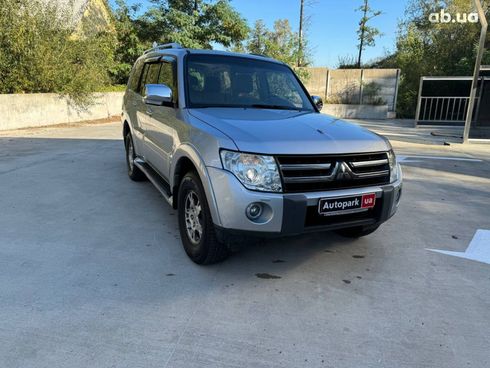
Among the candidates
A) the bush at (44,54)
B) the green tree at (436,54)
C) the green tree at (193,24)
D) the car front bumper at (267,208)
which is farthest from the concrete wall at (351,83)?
the car front bumper at (267,208)

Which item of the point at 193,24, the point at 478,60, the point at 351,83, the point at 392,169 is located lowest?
the point at 392,169

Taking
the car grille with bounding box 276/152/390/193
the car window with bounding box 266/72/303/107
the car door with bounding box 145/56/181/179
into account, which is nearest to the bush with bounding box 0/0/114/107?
the car door with bounding box 145/56/181/179

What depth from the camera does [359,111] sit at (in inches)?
758

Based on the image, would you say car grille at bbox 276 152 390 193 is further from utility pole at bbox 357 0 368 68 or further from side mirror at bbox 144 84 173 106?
utility pole at bbox 357 0 368 68

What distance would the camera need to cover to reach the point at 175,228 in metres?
4.11

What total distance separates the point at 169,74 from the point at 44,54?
1028cm

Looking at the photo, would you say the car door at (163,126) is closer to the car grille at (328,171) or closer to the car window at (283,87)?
the car window at (283,87)

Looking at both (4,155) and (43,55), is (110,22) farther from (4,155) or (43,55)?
(4,155)

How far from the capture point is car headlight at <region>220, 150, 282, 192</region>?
2707 mm

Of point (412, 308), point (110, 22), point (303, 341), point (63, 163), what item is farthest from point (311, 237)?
point (110, 22)

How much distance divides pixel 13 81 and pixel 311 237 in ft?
38.8

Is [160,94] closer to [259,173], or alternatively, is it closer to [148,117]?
[148,117]

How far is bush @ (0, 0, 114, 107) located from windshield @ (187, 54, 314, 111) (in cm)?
1023

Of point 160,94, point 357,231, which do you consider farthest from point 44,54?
point 357,231
